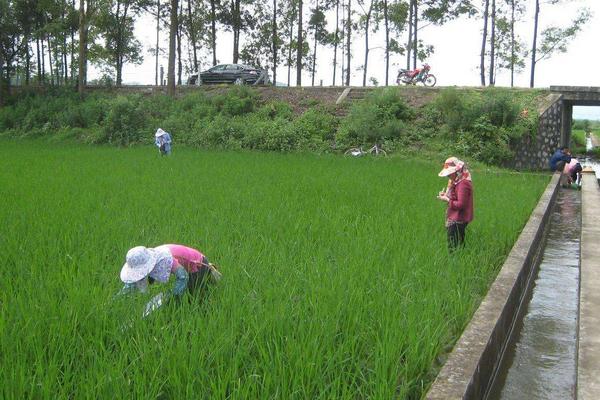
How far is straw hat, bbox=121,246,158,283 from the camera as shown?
2.88m

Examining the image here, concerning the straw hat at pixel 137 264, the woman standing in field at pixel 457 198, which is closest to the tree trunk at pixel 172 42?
the woman standing in field at pixel 457 198

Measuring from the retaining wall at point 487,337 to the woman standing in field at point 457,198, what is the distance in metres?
0.49

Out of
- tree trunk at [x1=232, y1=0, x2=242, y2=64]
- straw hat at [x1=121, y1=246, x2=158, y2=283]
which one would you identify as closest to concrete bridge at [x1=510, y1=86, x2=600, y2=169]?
straw hat at [x1=121, y1=246, x2=158, y2=283]

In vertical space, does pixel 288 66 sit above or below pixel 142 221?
above

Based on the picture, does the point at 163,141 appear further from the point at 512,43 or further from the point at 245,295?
the point at 512,43

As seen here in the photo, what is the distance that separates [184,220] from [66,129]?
17823 millimetres

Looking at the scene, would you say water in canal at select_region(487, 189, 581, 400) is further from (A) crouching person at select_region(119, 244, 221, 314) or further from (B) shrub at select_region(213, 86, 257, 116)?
(B) shrub at select_region(213, 86, 257, 116)

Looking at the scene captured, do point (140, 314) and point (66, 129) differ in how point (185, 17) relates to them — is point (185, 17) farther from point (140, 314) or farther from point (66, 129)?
point (140, 314)

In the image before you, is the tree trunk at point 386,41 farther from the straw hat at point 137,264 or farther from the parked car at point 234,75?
the straw hat at point 137,264

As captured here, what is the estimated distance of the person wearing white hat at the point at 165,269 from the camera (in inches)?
114

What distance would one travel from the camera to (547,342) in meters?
3.71

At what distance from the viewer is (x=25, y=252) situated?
4.31 meters

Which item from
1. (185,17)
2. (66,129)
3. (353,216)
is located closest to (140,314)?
(353,216)

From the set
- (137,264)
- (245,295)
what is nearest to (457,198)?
(245,295)
